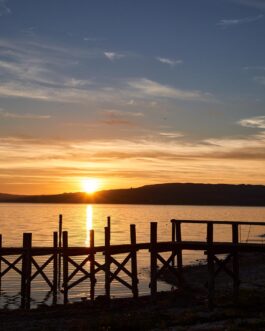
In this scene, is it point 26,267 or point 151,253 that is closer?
point 151,253

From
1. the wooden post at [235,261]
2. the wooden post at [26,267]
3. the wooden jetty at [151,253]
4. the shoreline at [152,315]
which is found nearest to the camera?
the shoreline at [152,315]

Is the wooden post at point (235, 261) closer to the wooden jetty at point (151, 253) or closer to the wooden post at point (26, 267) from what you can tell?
the wooden jetty at point (151, 253)

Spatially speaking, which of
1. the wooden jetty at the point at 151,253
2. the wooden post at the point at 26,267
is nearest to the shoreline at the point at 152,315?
the wooden jetty at the point at 151,253

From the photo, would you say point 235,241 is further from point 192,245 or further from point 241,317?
point 241,317

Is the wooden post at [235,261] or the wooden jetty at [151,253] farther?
the wooden post at [235,261]

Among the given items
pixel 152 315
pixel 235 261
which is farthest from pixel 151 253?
pixel 152 315

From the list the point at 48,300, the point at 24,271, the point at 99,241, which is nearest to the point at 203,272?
the point at 48,300

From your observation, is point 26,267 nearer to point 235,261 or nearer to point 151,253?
point 151,253

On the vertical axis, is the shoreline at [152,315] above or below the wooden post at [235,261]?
below

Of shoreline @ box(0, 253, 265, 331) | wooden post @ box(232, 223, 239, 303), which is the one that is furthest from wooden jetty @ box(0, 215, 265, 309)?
shoreline @ box(0, 253, 265, 331)

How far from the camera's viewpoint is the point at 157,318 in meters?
19.8

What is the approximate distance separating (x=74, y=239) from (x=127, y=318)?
Answer: 68.8 meters

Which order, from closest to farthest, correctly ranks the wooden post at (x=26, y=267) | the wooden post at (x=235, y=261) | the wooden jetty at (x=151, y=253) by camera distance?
the wooden jetty at (x=151, y=253)
the wooden post at (x=235, y=261)
the wooden post at (x=26, y=267)

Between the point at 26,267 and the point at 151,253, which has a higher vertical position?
the point at 151,253
